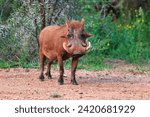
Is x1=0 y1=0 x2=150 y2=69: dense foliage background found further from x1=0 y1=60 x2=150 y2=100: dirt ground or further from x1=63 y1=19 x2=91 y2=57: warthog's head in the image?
x1=63 y1=19 x2=91 y2=57: warthog's head

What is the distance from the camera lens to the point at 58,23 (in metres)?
17.1

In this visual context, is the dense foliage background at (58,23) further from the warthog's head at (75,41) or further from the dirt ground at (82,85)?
the warthog's head at (75,41)

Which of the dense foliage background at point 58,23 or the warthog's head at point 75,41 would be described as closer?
the warthog's head at point 75,41

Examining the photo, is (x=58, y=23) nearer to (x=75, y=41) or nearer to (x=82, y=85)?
(x=82, y=85)

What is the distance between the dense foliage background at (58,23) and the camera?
53.6 feet

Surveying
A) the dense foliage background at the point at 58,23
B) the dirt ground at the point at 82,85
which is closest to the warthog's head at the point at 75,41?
the dirt ground at the point at 82,85

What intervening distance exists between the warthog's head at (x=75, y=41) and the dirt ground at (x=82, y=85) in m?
0.74

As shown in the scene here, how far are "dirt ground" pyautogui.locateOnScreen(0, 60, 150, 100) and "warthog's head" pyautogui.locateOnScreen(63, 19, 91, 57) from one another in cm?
74

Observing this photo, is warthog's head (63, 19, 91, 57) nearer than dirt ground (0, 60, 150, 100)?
No

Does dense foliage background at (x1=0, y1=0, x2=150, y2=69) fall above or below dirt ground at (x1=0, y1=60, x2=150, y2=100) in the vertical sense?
above

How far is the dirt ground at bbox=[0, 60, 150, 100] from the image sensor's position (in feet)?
38.2

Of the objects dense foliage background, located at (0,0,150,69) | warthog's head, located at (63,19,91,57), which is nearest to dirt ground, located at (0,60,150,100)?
warthog's head, located at (63,19,91,57)

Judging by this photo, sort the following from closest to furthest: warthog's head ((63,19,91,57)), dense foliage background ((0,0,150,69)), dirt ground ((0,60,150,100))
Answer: dirt ground ((0,60,150,100)) → warthog's head ((63,19,91,57)) → dense foliage background ((0,0,150,69))

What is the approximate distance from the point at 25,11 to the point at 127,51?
3.44m
